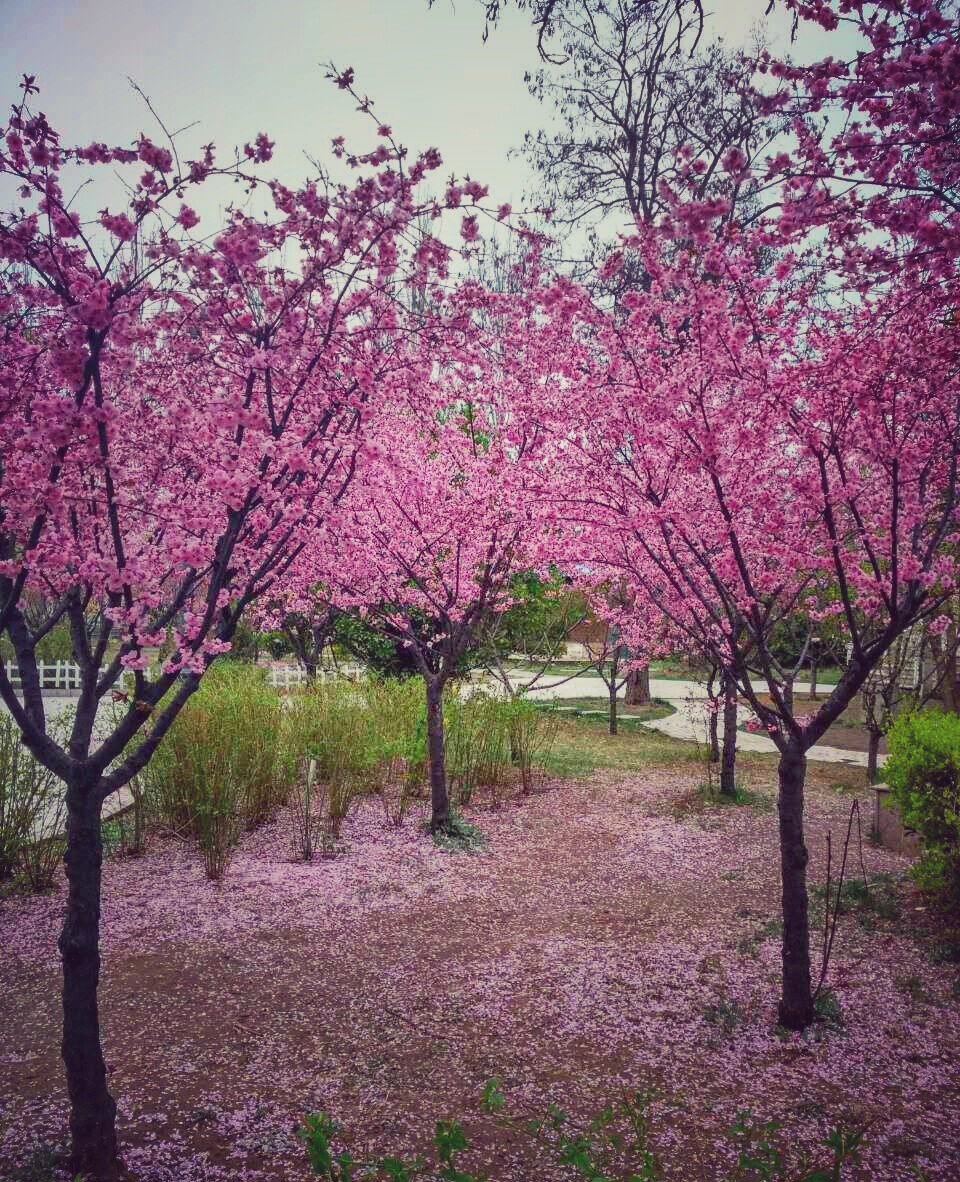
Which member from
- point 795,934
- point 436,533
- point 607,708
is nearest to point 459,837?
point 436,533

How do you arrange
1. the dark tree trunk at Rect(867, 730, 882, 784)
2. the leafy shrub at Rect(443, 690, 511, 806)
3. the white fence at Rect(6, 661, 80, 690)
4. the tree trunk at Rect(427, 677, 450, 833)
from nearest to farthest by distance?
1. the tree trunk at Rect(427, 677, 450, 833)
2. the leafy shrub at Rect(443, 690, 511, 806)
3. the dark tree trunk at Rect(867, 730, 882, 784)
4. the white fence at Rect(6, 661, 80, 690)

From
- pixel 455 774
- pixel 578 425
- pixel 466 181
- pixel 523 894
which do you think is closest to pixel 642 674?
pixel 455 774

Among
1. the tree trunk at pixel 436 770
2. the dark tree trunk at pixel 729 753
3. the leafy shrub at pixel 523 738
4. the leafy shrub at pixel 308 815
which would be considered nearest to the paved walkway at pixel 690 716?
the dark tree trunk at pixel 729 753

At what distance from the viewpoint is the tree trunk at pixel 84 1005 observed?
7.95 feet

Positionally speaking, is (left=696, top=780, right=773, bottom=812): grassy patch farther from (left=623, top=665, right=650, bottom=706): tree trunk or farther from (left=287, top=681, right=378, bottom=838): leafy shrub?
(left=623, top=665, right=650, bottom=706): tree trunk

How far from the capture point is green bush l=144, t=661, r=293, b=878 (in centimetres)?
546

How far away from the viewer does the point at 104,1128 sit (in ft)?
8.04

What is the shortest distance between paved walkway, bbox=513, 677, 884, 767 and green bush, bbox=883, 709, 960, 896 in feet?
9.50

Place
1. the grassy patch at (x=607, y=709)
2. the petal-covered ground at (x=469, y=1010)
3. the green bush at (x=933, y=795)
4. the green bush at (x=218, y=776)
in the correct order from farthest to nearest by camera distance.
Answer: the grassy patch at (x=607, y=709), the green bush at (x=218, y=776), the green bush at (x=933, y=795), the petal-covered ground at (x=469, y=1010)

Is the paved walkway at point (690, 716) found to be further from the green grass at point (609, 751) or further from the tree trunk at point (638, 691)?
the tree trunk at point (638, 691)

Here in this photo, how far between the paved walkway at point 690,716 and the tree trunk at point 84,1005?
6452mm

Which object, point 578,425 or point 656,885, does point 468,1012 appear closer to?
point 656,885

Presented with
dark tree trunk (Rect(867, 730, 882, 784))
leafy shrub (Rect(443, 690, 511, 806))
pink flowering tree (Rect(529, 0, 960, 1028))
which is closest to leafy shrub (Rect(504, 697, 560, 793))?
leafy shrub (Rect(443, 690, 511, 806))

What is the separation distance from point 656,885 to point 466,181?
444 cm
